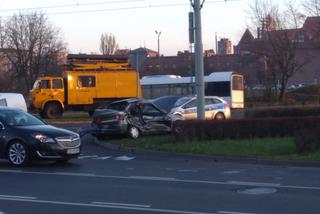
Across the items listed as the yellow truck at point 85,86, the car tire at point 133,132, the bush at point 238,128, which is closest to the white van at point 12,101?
the car tire at point 133,132

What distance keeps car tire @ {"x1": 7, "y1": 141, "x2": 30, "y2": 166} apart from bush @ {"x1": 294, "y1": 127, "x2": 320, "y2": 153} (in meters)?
7.22

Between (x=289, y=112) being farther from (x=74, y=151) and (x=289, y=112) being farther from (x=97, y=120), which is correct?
(x=74, y=151)

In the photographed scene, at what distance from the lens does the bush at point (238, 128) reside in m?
21.1

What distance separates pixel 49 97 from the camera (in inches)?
A: 1671

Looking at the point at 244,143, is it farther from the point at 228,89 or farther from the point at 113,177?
the point at 228,89

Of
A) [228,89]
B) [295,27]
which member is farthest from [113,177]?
[295,27]

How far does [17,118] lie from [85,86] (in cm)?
2592

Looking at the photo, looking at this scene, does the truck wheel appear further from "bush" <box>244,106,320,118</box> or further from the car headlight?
the car headlight

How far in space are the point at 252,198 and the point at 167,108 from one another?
63.3 feet

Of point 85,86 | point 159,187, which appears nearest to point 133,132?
point 159,187

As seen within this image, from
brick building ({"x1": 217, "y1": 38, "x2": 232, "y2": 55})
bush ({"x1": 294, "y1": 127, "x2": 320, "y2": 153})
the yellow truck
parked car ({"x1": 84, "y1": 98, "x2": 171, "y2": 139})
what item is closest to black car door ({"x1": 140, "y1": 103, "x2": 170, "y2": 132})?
parked car ({"x1": 84, "y1": 98, "x2": 171, "y2": 139})

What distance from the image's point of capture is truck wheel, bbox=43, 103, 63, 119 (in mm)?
42344

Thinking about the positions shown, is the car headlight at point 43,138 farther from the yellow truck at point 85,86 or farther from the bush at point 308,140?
the yellow truck at point 85,86

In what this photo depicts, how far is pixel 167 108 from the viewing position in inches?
1198
